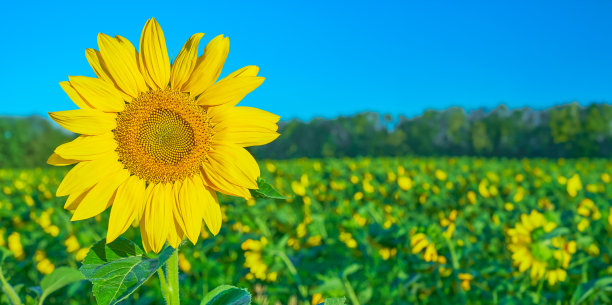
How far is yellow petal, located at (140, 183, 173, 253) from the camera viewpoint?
1.12 metres

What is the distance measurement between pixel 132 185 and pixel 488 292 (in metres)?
2.45

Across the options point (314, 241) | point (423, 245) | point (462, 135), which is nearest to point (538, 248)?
point (423, 245)

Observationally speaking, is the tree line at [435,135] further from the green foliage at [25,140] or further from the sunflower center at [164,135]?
the sunflower center at [164,135]

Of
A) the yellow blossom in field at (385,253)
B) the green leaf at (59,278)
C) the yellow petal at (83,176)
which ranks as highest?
the yellow petal at (83,176)

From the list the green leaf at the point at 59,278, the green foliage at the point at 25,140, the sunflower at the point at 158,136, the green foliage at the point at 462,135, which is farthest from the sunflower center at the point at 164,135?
the green foliage at the point at 25,140

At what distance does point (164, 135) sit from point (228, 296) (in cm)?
37

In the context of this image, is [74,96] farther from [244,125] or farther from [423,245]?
[423,245]

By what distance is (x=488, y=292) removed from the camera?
10.0 feet

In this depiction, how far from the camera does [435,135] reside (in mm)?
48188

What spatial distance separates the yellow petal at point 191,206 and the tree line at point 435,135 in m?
37.7

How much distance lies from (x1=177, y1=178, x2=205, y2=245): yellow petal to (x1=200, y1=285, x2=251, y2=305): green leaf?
0.50ft

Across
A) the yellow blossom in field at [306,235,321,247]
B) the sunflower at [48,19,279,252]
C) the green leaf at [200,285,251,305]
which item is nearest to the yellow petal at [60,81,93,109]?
the sunflower at [48,19,279,252]

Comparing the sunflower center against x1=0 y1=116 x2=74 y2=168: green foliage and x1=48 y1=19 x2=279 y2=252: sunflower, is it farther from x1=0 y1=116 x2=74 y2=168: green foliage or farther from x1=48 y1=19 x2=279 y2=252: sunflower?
x1=0 y1=116 x2=74 y2=168: green foliage

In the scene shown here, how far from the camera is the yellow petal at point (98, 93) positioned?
111 cm
